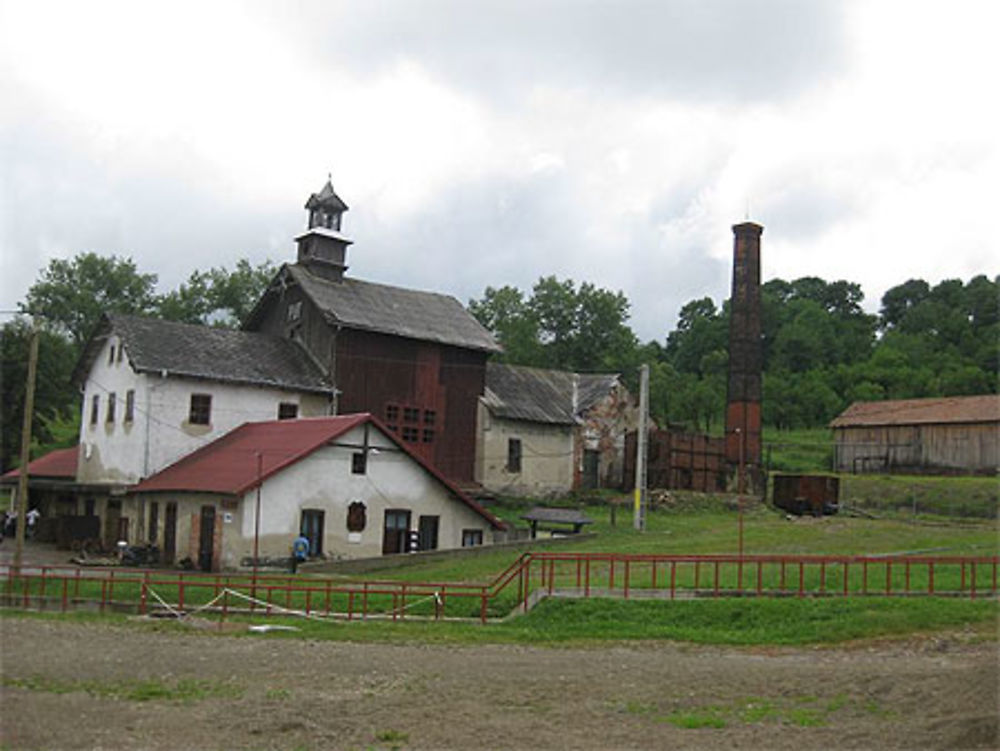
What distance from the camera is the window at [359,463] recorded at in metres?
33.3

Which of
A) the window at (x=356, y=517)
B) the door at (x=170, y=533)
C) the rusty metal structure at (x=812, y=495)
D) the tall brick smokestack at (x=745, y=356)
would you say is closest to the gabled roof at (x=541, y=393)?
the tall brick smokestack at (x=745, y=356)

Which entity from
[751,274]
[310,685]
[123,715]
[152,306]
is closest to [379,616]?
[310,685]

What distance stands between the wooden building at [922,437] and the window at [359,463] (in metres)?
36.1

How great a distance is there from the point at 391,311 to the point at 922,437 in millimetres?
31626

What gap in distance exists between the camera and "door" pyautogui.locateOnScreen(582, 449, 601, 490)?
169ft

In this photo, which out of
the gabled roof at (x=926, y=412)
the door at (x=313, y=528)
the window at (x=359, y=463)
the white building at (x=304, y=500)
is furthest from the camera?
the gabled roof at (x=926, y=412)

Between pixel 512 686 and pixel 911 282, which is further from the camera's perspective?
pixel 911 282

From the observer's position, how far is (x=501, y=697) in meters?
13.9

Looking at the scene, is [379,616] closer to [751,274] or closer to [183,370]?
[183,370]

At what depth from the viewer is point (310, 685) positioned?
1470cm

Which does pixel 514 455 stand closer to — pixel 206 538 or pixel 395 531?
pixel 395 531

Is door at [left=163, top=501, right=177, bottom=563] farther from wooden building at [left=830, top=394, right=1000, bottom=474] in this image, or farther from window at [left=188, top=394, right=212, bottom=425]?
wooden building at [left=830, top=394, right=1000, bottom=474]

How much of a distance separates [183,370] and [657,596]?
21.5 m

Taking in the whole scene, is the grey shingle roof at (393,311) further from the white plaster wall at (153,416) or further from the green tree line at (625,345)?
the green tree line at (625,345)
